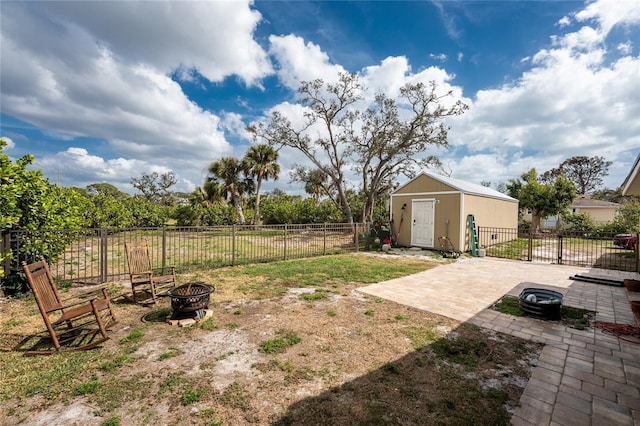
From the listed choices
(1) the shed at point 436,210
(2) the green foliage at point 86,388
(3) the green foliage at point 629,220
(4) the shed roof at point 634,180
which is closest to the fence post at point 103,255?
(2) the green foliage at point 86,388

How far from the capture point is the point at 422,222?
1193 cm

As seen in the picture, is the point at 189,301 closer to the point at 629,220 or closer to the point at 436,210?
the point at 436,210

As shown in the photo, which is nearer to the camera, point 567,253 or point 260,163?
point 567,253

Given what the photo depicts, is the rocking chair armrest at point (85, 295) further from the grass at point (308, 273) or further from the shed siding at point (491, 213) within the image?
the shed siding at point (491, 213)

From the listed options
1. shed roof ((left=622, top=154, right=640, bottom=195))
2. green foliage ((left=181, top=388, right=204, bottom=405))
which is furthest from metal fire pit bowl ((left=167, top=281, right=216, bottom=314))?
shed roof ((left=622, top=154, right=640, bottom=195))

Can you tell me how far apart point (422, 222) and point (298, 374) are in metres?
10.4

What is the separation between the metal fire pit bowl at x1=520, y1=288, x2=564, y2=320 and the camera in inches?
165

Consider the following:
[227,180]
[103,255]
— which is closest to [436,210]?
[103,255]

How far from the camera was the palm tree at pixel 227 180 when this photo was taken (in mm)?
20125

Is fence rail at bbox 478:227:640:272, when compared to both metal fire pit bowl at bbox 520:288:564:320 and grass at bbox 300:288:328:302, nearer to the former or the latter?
metal fire pit bowl at bbox 520:288:564:320

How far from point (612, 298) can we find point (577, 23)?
22.7 feet

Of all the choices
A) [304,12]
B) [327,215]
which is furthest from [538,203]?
[304,12]

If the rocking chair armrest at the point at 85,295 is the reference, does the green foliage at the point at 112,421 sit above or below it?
below

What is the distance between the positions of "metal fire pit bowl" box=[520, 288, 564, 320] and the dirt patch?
110 cm
